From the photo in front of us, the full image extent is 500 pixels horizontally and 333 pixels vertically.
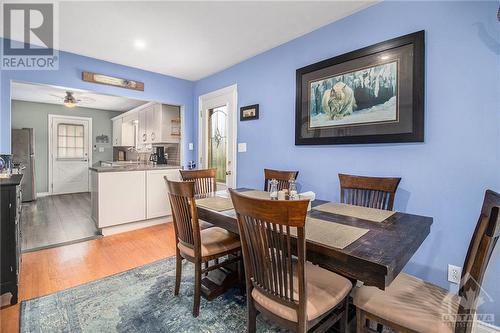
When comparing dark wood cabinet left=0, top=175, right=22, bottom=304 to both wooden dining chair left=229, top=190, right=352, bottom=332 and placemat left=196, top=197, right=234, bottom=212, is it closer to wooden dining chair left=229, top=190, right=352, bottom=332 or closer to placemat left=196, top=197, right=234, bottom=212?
placemat left=196, top=197, right=234, bottom=212

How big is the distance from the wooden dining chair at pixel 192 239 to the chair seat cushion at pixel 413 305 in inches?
39.4

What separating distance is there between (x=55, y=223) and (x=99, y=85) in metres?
2.37

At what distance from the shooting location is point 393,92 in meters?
1.96

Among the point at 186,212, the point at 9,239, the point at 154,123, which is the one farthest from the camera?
the point at 154,123

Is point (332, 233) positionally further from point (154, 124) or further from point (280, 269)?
point (154, 124)

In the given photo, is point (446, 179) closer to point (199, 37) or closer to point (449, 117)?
point (449, 117)

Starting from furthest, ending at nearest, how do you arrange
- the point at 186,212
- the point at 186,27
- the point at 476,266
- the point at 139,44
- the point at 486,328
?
the point at 139,44 < the point at 186,27 < the point at 186,212 < the point at 486,328 < the point at 476,266

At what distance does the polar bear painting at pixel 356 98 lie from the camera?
199 centimetres

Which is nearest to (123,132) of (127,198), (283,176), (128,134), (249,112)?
(128,134)

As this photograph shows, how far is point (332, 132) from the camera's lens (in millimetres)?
2363

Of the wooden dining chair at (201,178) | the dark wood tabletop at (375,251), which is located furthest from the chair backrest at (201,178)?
the dark wood tabletop at (375,251)

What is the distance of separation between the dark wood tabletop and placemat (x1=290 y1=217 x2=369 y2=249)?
1.3 inches

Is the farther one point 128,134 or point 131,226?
point 128,134

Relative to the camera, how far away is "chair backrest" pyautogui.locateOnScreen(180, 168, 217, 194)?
2623 mm
